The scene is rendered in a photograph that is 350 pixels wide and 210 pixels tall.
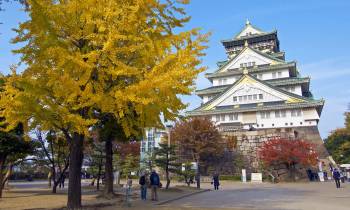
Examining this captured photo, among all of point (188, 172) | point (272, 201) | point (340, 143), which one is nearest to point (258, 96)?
point (340, 143)

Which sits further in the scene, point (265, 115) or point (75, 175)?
point (265, 115)

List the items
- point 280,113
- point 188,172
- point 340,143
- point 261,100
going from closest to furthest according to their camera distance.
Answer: point 188,172, point 280,113, point 261,100, point 340,143

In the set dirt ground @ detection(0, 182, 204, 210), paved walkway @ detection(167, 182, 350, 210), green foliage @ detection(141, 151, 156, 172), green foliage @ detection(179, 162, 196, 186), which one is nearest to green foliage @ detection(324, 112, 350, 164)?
green foliage @ detection(179, 162, 196, 186)

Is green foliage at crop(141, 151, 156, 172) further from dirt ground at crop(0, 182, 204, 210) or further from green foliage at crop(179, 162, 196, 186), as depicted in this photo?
dirt ground at crop(0, 182, 204, 210)

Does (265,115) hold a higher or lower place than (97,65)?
higher

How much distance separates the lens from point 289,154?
104ft

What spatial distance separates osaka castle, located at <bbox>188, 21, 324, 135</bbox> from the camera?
43.2m

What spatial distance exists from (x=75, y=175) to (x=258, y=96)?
38832mm

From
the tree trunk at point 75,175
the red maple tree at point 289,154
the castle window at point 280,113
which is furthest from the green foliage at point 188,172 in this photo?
the castle window at point 280,113

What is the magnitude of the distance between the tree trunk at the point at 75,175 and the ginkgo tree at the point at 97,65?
1261 millimetres

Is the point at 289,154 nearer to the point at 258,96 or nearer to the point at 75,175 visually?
the point at 258,96

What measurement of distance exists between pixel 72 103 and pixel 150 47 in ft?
8.79

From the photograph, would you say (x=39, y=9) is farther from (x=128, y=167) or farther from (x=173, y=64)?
(x=128, y=167)

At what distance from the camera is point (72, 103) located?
884 cm
